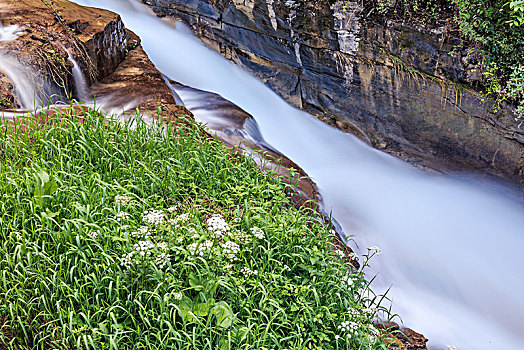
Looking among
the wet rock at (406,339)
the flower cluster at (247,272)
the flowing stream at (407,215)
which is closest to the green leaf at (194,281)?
the flower cluster at (247,272)

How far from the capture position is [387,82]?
612cm

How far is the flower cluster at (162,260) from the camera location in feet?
8.66

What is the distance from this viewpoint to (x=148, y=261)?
2.70 metres

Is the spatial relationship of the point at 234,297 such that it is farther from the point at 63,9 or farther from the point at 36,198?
the point at 63,9

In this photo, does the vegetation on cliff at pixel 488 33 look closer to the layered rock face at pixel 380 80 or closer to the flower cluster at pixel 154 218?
the layered rock face at pixel 380 80

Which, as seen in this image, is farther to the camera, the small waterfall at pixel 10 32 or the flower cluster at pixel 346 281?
the small waterfall at pixel 10 32

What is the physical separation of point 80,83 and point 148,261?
3272mm

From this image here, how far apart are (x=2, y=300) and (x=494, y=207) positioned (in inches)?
225

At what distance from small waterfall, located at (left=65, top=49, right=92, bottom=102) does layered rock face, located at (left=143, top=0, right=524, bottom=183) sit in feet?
9.91

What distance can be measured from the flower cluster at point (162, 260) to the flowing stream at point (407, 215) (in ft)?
7.28

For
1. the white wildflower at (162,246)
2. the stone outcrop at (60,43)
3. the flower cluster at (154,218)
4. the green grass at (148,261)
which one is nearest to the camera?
the green grass at (148,261)

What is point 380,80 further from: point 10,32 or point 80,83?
point 10,32

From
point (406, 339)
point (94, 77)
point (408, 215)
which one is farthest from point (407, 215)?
point (94, 77)

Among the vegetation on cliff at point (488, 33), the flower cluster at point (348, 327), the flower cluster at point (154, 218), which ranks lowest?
the flower cluster at point (348, 327)
